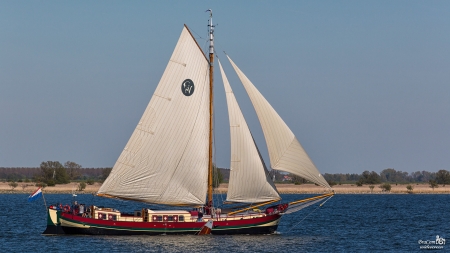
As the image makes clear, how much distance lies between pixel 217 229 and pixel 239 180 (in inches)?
153

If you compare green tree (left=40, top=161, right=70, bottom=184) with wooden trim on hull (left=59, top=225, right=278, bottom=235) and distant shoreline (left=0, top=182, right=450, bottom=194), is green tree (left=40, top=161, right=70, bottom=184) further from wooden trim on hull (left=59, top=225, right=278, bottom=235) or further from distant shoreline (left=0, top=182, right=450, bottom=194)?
wooden trim on hull (left=59, top=225, right=278, bottom=235)

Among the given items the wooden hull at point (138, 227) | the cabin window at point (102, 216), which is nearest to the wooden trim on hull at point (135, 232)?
the wooden hull at point (138, 227)

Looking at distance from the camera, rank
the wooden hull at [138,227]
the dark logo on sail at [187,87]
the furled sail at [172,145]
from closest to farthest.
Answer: the wooden hull at [138,227] → the furled sail at [172,145] → the dark logo on sail at [187,87]

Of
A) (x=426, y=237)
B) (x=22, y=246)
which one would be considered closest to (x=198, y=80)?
(x=22, y=246)

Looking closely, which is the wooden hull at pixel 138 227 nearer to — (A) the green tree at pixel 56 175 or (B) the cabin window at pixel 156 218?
(B) the cabin window at pixel 156 218

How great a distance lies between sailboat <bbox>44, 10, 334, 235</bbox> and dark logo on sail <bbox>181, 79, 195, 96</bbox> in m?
0.07

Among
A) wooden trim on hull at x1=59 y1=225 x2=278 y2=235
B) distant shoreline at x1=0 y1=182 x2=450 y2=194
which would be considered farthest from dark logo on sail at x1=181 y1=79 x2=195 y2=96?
distant shoreline at x1=0 y1=182 x2=450 y2=194

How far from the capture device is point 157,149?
59.2 metres

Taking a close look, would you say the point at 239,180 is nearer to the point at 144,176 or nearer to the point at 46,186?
the point at 144,176

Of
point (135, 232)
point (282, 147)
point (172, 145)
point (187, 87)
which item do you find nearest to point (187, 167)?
point (172, 145)

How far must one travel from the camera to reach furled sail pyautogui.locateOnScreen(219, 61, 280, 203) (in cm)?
5816

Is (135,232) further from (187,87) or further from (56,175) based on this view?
(56,175)

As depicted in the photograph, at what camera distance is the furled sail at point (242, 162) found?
58.2 metres

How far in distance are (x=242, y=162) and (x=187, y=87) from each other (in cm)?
697
